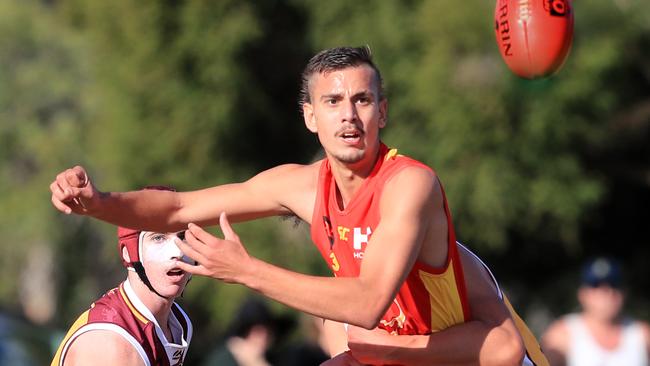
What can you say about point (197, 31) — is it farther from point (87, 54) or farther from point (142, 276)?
point (142, 276)

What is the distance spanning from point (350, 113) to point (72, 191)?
1203mm

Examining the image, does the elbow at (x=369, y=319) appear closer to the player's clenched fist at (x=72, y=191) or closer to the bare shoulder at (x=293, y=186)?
the bare shoulder at (x=293, y=186)

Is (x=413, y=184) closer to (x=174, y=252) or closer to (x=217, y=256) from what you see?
(x=217, y=256)

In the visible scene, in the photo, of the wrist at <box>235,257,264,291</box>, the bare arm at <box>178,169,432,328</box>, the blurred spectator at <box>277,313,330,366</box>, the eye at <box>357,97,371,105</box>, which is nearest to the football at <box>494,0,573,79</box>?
the eye at <box>357,97,371,105</box>

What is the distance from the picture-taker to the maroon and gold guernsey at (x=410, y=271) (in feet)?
17.4

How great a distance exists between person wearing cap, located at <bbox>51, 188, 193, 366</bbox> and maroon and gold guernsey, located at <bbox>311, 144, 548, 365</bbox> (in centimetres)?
69

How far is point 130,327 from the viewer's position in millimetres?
5434

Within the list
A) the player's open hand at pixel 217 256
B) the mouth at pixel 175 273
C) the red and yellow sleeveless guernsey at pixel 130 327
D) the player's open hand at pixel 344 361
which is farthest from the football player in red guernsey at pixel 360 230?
the red and yellow sleeveless guernsey at pixel 130 327

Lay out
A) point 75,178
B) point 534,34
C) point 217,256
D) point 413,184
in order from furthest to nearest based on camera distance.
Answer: point 534,34 → point 75,178 → point 413,184 → point 217,256

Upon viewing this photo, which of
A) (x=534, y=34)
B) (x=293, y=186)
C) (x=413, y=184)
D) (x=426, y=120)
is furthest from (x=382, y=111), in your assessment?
(x=426, y=120)

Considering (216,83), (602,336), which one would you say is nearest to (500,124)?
(216,83)

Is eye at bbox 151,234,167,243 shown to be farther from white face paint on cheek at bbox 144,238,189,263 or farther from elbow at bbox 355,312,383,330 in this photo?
elbow at bbox 355,312,383,330

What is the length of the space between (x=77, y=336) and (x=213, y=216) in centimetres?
89

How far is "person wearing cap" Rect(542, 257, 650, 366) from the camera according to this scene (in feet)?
29.3
